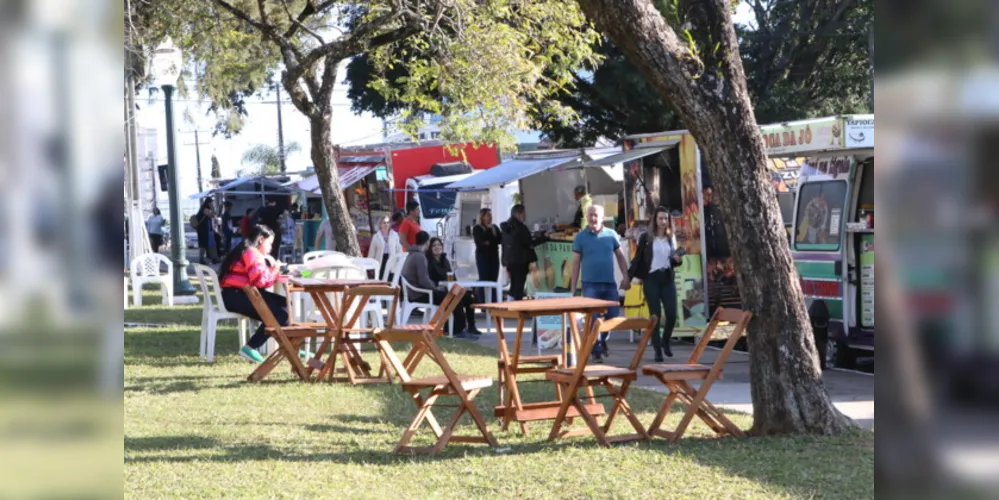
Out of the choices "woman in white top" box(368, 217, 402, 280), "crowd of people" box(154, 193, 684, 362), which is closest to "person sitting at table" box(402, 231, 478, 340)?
"crowd of people" box(154, 193, 684, 362)

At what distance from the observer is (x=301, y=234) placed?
104ft

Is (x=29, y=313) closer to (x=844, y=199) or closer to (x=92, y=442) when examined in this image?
(x=92, y=442)

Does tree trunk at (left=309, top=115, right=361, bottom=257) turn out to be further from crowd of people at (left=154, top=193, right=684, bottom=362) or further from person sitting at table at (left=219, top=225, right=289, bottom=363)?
person sitting at table at (left=219, top=225, right=289, bottom=363)

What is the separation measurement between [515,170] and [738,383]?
25.9 feet

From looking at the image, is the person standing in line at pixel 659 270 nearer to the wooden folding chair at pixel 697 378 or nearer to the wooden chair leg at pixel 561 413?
the wooden folding chair at pixel 697 378

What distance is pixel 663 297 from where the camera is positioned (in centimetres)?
1286

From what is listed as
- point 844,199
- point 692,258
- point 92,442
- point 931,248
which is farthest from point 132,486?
point 692,258

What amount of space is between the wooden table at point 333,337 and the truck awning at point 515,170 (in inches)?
246

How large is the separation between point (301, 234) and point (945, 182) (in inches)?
1224

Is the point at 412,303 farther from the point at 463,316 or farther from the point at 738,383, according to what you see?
the point at 738,383

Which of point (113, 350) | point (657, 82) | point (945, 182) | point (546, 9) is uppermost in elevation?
point (546, 9)

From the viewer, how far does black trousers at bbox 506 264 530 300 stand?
645 inches

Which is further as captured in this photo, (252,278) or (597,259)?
(597,259)

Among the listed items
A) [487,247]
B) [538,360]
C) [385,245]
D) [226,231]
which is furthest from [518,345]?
[226,231]
